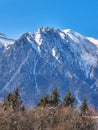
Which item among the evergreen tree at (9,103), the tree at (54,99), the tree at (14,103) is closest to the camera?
the evergreen tree at (9,103)

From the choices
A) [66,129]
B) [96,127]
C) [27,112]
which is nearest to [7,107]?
[27,112]

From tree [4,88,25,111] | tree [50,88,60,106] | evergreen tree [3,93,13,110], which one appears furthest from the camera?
tree [50,88,60,106]

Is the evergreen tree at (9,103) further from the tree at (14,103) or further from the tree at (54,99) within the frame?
the tree at (54,99)

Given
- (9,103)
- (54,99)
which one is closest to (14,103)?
(9,103)

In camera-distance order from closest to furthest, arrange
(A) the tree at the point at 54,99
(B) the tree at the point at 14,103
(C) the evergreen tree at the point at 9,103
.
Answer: (C) the evergreen tree at the point at 9,103
(B) the tree at the point at 14,103
(A) the tree at the point at 54,99

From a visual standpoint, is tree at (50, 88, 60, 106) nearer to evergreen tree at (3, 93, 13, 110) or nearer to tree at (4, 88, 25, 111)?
tree at (4, 88, 25, 111)

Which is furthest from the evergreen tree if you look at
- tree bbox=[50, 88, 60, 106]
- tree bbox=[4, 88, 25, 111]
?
tree bbox=[50, 88, 60, 106]

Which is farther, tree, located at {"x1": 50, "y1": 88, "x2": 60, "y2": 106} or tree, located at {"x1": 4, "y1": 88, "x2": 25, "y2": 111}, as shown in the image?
tree, located at {"x1": 50, "y1": 88, "x2": 60, "y2": 106}

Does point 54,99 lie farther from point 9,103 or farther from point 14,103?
point 9,103

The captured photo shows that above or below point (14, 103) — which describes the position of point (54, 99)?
above

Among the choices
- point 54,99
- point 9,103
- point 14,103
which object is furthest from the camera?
point 54,99

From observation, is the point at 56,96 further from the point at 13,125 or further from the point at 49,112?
the point at 13,125

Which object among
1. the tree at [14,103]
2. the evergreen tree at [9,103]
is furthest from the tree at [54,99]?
the evergreen tree at [9,103]

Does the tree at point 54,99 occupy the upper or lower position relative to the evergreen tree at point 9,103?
upper
